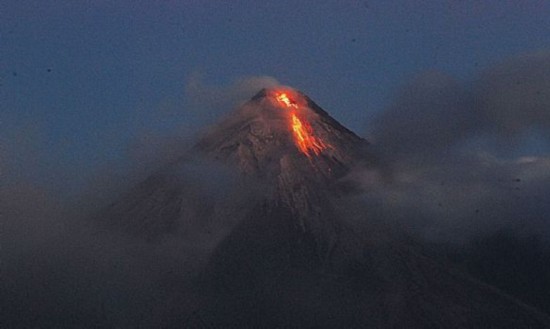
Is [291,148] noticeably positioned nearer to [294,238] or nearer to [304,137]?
[304,137]

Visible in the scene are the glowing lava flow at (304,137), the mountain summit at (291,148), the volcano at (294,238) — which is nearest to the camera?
the volcano at (294,238)

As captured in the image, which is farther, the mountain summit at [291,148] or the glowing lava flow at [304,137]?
the glowing lava flow at [304,137]

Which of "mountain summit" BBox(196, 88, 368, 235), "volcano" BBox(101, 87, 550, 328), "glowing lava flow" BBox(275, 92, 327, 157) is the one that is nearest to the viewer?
"volcano" BBox(101, 87, 550, 328)

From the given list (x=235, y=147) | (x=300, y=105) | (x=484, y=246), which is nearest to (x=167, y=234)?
(x=235, y=147)

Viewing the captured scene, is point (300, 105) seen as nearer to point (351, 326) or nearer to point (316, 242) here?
point (316, 242)

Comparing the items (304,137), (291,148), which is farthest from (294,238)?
(304,137)

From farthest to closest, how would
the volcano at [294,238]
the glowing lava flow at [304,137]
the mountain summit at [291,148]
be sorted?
the glowing lava flow at [304,137], the mountain summit at [291,148], the volcano at [294,238]
